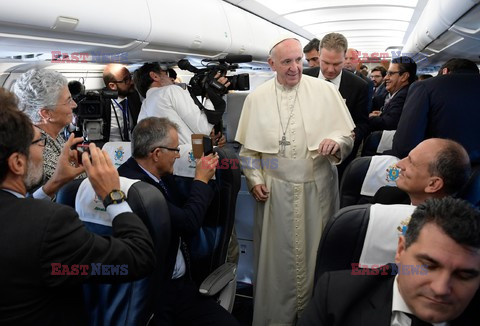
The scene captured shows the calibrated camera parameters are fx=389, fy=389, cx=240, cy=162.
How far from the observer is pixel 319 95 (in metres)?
2.81

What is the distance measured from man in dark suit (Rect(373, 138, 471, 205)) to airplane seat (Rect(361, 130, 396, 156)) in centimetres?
189

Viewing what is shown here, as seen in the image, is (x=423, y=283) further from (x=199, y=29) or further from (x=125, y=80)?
(x=125, y=80)

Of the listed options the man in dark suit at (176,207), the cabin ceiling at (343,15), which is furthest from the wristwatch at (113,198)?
the cabin ceiling at (343,15)

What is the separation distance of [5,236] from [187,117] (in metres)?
2.27

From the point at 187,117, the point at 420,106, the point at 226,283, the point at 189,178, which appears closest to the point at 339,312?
the point at 226,283

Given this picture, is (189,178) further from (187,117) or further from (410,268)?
(410,268)

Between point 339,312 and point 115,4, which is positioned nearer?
point 339,312

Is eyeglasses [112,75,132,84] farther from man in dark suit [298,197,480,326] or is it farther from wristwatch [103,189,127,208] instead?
man in dark suit [298,197,480,326]

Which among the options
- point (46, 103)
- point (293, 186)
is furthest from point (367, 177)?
point (46, 103)

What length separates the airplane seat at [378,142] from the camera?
150 inches

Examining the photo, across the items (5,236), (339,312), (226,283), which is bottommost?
(226,283)

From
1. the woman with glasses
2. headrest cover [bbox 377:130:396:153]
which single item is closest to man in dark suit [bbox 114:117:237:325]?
the woman with glasses

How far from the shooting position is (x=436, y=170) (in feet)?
6.15

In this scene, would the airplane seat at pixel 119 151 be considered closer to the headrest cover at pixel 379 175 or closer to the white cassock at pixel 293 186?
the white cassock at pixel 293 186
